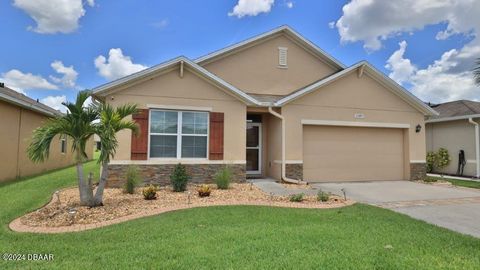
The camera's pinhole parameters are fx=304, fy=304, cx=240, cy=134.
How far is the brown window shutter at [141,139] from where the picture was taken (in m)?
10.8

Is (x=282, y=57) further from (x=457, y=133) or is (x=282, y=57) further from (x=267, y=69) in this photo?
(x=457, y=133)

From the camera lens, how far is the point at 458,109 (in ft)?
57.2

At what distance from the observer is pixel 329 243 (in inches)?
197

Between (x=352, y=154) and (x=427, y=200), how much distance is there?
4.44 metres

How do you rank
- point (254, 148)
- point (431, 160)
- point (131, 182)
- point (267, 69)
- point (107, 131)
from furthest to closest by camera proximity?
point (431, 160), point (267, 69), point (254, 148), point (131, 182), point (107, 131)

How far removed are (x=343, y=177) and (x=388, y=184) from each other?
1.79m

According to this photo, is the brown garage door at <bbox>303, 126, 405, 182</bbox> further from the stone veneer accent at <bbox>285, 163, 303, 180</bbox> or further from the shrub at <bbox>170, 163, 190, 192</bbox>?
the shrub at <bbox>170, 163, 190, 192</bbox>

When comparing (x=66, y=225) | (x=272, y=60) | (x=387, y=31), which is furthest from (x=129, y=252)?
(x=387, y=31)

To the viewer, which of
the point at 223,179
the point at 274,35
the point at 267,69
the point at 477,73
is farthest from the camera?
the point at 274,35

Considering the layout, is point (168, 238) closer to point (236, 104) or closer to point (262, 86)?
point (236, 104)

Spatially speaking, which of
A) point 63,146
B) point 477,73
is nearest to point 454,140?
point 477,73

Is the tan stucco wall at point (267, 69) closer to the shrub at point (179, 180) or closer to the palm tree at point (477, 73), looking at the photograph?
the shrub at point (179, 180)

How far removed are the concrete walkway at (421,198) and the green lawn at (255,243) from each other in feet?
2.87

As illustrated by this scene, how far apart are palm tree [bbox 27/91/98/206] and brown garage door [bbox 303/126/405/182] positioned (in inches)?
328
